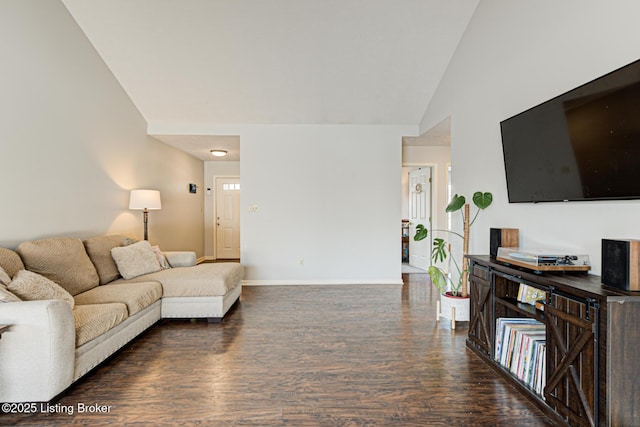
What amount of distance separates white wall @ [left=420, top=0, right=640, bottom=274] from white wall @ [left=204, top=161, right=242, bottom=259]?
16.3 feet

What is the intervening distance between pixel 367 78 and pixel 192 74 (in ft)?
7.57

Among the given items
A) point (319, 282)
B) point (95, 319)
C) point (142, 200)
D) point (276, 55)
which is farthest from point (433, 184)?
point (95, 319)

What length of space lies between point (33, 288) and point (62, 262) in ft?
2.44

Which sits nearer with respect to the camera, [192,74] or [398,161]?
[192,74]

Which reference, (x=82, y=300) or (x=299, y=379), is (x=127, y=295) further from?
(x=299, y=379)

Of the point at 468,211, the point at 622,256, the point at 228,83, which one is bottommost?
the point at 622,256

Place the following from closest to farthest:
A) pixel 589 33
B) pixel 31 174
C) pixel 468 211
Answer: pixel 589 33
pixel 31 174
pixel 468 211

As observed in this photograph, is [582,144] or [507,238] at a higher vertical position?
[582,144]

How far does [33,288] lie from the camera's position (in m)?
2.29

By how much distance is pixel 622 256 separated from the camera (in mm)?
1580

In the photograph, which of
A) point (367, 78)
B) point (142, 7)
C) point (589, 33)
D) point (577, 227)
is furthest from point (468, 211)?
point (142, 7)

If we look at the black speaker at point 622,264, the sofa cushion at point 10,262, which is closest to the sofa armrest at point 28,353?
the sofa cushion at point 10,262

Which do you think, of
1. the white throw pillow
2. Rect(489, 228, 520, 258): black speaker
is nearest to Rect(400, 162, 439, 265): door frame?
Rect(489, 228, 520, 258): black speaker

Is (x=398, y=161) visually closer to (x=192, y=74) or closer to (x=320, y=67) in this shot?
(x=320, y=67)
